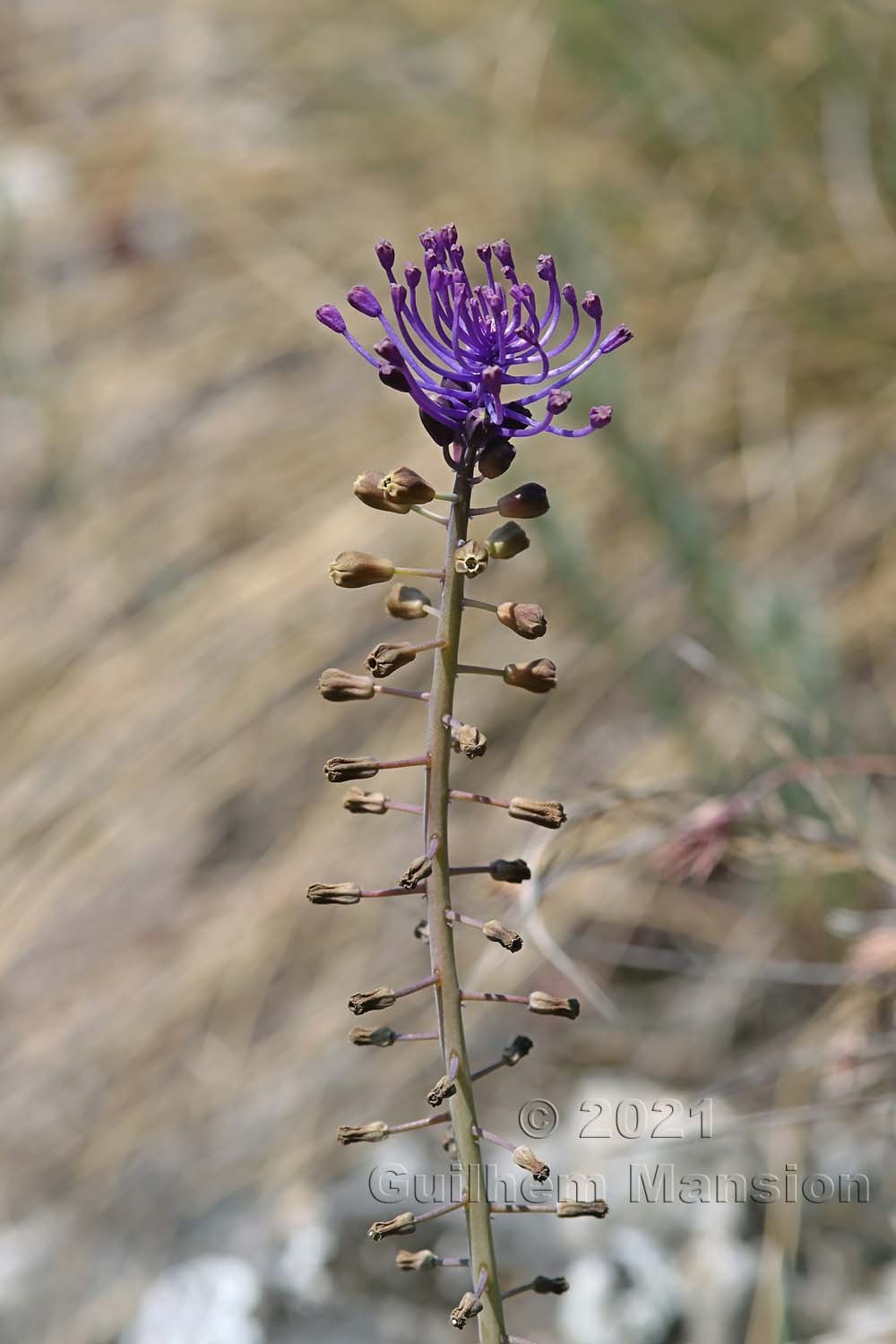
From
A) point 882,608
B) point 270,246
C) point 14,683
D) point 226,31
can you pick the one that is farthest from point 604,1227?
point 226,31

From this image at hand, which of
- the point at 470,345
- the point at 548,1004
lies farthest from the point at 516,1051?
the point at 470,345

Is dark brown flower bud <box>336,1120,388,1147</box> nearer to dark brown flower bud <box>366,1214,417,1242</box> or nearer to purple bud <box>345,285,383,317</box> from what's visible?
dark brown flower bud <box>366,1214,417,1242</box>

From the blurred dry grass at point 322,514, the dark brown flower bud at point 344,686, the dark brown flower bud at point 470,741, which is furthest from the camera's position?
the blurred dry grass at point 322,514

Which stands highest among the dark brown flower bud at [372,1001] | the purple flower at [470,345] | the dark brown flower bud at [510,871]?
the purple flower at [470,345]

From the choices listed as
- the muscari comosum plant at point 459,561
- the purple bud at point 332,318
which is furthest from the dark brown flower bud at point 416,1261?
the purple bud at point 332,318

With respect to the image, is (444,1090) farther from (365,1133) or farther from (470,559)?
(470,559)

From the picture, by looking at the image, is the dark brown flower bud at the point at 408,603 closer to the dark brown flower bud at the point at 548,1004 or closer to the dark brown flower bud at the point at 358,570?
the dark brown flower bud at the point at 358,570

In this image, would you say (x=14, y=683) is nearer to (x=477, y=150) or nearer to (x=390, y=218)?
(x=390, y=218)

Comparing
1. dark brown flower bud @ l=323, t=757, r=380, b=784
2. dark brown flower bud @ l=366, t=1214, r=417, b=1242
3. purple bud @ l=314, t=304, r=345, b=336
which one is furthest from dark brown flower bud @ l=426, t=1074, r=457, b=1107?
purple bud @ l=314, t=304, r=345, b=336
